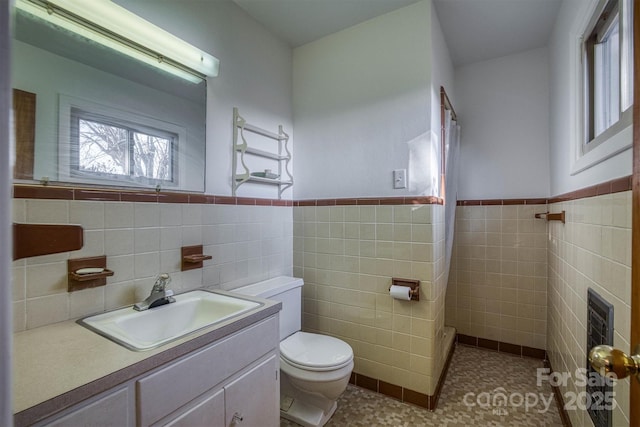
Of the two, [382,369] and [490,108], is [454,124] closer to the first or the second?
[490,108]

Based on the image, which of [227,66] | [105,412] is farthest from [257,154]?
[105,412]

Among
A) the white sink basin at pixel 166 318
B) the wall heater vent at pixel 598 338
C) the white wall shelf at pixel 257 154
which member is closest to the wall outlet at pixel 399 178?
the white wall shelf at pixel 257 154

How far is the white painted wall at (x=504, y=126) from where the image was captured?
2.35m

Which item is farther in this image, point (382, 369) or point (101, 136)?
point (382, 369)

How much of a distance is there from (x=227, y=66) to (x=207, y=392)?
172 cm

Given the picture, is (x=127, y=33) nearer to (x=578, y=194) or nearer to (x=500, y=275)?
(x=578, y=194)

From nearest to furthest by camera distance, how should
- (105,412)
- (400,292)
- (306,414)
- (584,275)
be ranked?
(105,412), (584,275), (306,414), (400,292)

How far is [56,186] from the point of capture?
42.3 inches

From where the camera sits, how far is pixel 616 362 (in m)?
0.50

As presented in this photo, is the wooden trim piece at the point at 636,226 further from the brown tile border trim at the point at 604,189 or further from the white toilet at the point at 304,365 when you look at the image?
the white toilet at the point at 304,365

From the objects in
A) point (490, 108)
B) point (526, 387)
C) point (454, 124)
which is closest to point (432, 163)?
point (454, 124)

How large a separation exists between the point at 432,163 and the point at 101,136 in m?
1.71

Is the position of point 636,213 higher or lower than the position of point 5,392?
higher

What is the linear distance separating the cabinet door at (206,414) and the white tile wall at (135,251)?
0.59 meters
